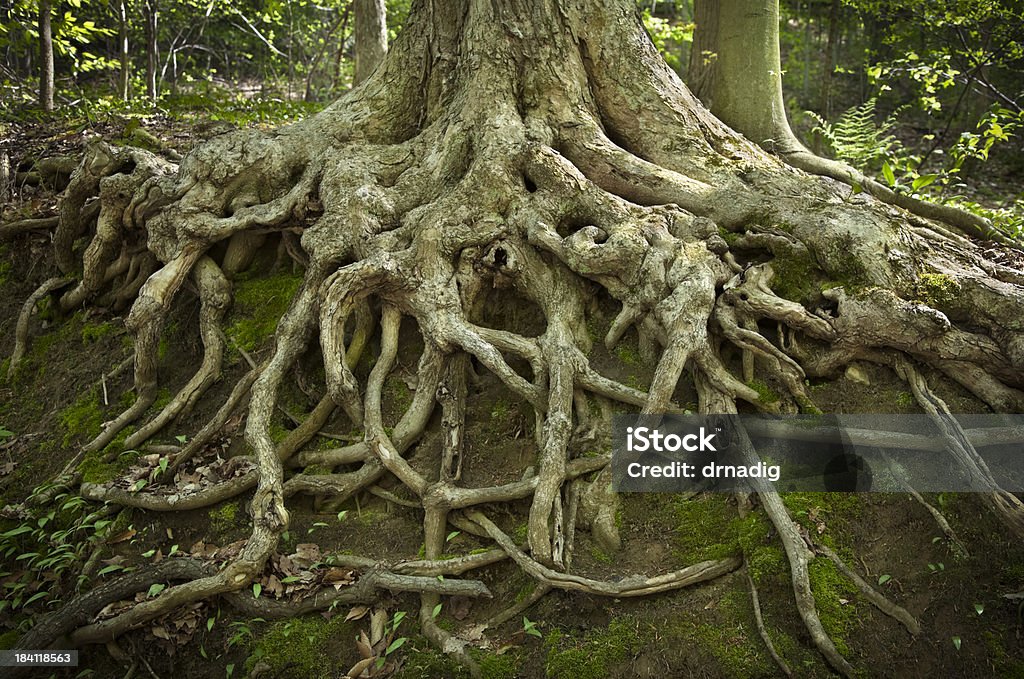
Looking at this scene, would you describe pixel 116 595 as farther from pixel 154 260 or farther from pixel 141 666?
pixel 154 260

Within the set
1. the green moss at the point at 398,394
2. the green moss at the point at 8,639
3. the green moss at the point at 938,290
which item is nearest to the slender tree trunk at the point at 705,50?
the green moss at the point at 938,290

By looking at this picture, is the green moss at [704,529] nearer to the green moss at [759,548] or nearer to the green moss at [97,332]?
the green moss at [759,548]

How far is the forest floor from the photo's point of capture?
10.9 feet

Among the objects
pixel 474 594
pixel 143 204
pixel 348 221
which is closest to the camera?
pixel 474 594

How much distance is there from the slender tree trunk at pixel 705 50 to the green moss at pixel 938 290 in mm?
3438

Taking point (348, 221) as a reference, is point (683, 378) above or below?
below

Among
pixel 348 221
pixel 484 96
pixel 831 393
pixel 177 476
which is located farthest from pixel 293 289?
pixel 831 393

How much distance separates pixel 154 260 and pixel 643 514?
16.0ft

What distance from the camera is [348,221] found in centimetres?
505

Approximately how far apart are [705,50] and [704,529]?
17.2 feet

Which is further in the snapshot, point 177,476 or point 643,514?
point 177,476

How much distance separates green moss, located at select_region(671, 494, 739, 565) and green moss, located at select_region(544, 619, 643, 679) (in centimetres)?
54

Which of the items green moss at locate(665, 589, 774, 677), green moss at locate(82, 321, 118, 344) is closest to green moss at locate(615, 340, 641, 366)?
green moss at locate(665, 589, 774, 677)

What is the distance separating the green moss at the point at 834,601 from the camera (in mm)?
3293
